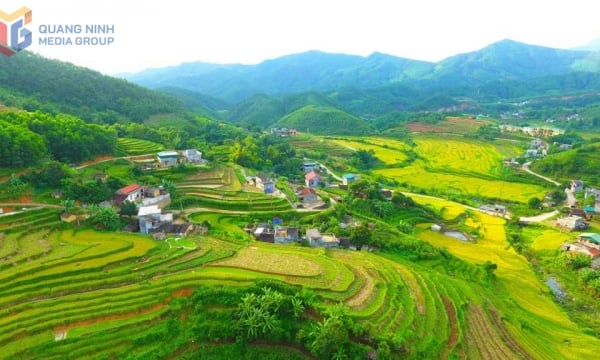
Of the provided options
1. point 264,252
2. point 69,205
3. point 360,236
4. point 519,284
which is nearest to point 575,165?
point 519,284

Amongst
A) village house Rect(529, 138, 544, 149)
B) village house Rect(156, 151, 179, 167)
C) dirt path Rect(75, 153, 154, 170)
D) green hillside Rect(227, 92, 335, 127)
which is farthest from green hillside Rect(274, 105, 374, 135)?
dirt path Rect(75, 153, 154, 170)

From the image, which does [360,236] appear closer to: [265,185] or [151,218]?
[265,185]

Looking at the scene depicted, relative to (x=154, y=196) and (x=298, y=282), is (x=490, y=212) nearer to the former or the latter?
(x=298, y=282)

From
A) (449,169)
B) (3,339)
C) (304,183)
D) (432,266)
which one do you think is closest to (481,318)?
(432,266)

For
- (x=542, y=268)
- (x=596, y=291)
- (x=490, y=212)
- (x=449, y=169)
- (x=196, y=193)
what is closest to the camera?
(x=596, y=291)

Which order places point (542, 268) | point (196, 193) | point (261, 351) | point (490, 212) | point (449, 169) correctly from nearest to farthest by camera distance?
point (261, 351), point (542, 268), point (196, 193), point (490, 212), point (449, 169)

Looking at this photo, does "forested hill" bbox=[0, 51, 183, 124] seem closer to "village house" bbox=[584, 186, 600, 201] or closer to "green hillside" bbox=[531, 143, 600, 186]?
"village house" bbox=[584, 186, 600, 201]

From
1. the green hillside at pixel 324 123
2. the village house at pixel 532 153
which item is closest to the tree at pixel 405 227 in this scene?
the village house at pixel 532 153
